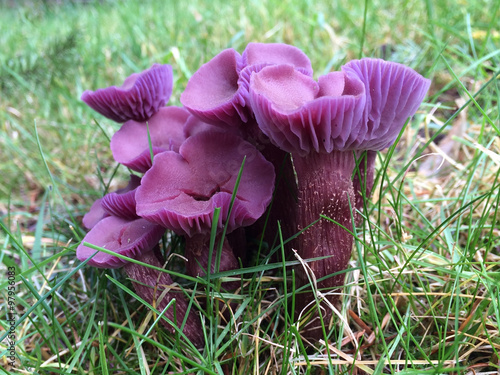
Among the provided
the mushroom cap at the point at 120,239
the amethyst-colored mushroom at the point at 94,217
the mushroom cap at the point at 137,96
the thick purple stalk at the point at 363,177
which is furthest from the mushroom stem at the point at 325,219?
the amethyst-colored mushroom at the point at 94,217

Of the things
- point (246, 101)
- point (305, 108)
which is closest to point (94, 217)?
point (246, 101)

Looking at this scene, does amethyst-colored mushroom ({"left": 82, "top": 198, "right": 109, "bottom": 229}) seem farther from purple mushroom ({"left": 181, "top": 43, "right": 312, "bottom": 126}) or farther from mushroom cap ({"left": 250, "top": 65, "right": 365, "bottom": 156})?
mushroom cap ({"left": 250, "top": 65, "right": 365, "bottom": 156})

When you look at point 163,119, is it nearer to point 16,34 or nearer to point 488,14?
point 488,14

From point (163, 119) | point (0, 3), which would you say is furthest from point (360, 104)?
point (0, 3)

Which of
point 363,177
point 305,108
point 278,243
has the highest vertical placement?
point 305,108

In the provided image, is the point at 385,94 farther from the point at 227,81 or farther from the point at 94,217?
the point at 94,217

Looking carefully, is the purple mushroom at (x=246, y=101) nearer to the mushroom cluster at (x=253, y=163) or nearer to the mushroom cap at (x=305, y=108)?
the mushroom cluster at (x=253, y=163)
